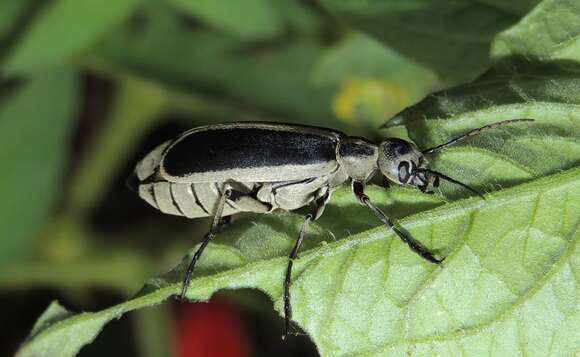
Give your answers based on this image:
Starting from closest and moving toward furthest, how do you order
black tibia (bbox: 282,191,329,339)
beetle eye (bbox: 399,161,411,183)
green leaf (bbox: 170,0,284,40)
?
1. black tibia (bbox: 282,191,329,339)
2. beetle eye (bbox: 399,161,411,183)
3. green leaf (bbox: 170,0,284,40)

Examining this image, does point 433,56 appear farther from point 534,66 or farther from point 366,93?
point 366,93

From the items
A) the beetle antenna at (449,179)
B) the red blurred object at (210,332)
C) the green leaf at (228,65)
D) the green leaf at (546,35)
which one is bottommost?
the red blurred object at (210,332)

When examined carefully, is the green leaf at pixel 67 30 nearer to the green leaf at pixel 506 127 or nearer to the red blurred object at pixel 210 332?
the red blurred object at pixel 210 332

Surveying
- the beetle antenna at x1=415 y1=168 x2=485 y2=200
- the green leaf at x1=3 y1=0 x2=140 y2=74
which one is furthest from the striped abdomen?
the green leaf at x1=3 y1=0 x2=140 y2=74

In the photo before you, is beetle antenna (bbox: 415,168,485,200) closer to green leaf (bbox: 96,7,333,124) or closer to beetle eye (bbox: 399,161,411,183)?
beetle eye (bbox: 399,161,411,183)

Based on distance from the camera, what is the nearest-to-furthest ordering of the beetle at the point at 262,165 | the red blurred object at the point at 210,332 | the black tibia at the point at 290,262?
1. the black tibia at the point at 290,262
2. the beetle at the point at 262,165
3. the red blurred object at the point at 210,332

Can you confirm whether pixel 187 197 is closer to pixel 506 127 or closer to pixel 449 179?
pixel 449 179

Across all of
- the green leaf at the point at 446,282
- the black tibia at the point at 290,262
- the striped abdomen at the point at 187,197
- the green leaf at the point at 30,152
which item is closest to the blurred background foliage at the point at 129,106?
the green leaf at the point at 30,152
